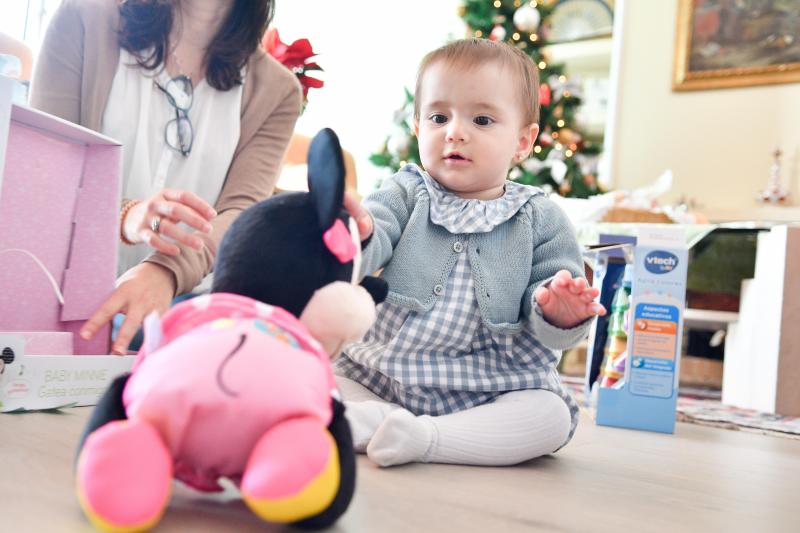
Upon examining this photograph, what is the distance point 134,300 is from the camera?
3.34 feet

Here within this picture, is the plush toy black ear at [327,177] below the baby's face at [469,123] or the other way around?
below

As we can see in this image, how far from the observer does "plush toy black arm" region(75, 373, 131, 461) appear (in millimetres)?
535

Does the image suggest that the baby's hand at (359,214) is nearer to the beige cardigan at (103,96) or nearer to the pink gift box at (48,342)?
the beige cardigan at (103,96)

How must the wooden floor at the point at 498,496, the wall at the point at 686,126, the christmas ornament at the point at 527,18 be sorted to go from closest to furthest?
the wooden floor at the point at 498,496 → the christmas ornament at the point at 527,18 → the wall at the point at 686,126

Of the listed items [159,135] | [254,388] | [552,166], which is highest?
[552,166]

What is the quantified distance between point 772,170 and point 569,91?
1064 mm

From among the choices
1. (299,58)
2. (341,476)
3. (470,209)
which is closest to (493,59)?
(470,209)

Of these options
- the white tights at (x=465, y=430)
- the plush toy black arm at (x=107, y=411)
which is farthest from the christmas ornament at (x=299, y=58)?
the plush toy black arm at (x=107, y=411)

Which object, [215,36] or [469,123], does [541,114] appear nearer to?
[215,36]

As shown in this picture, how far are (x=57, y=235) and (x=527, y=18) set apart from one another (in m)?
2.99

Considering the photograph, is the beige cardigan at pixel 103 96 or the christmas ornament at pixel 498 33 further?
the christmas ornament at pixel 498 33

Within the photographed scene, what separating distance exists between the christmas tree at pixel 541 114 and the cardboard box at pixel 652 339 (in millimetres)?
1990

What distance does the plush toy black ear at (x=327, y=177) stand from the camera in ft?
2.00

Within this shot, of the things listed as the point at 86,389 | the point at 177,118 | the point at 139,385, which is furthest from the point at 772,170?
the point at 139,385
